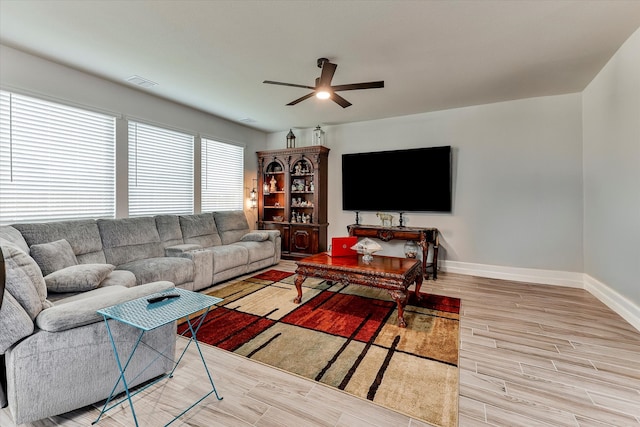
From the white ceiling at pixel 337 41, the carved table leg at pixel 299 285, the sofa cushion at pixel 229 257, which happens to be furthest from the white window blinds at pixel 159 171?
the carved table leg at pixel 299 285

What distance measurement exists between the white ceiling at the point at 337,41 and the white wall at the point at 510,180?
0.48 meters

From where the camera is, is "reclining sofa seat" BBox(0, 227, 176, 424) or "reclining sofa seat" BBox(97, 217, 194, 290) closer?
"reclining sofa seat" BBox(0, 227, 176, 424)

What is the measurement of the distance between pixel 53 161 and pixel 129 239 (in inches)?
46.2

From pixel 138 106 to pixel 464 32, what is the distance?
4.14 m

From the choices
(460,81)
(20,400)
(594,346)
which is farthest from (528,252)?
(20,400)

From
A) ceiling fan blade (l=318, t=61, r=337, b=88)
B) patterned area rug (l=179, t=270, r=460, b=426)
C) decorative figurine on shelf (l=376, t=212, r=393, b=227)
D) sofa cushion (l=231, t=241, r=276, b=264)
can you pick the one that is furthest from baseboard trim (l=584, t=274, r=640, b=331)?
sofa cushion (l=231, t=241, r=276, b=264)

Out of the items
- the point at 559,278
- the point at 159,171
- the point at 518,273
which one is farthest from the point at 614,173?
the point at 159,171

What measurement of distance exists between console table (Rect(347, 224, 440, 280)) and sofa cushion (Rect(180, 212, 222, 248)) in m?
2.32

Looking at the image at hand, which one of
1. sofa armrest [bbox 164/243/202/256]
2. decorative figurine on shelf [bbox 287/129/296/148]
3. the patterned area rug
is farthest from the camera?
decorative figurine on shelf [bbox 287/129/296/148]

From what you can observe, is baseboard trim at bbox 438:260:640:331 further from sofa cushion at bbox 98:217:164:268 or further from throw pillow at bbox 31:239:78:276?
throw pillow at bbox 31:239:78:276

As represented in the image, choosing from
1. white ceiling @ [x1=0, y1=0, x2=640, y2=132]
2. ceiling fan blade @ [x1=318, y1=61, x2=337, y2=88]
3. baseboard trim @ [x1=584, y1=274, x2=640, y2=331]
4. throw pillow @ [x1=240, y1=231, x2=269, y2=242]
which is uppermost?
white ceiling @ [x1=0, y1=0, x2=640, y2=132]

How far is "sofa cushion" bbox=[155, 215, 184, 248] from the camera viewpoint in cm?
412

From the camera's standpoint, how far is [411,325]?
2.85 meters

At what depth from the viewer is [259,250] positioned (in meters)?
4.82
